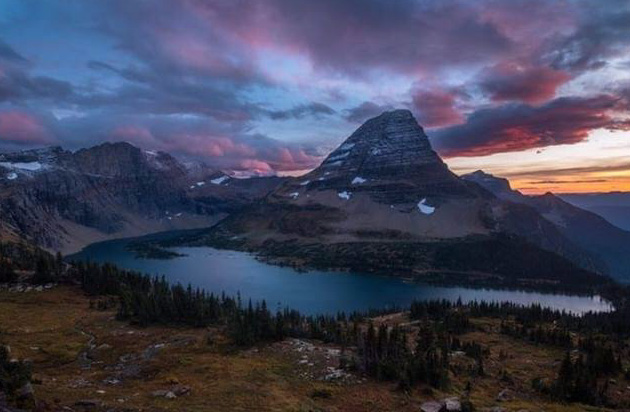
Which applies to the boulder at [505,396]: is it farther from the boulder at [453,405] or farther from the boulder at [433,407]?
the boulder at [433,407]

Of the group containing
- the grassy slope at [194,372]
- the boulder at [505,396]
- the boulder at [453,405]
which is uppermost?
the boulder at [453,405]

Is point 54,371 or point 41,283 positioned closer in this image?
point 54,371

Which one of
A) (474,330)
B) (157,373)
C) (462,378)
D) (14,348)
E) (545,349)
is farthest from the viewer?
(474,330)

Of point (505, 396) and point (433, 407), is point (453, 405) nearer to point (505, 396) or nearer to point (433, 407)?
point (433, 407)

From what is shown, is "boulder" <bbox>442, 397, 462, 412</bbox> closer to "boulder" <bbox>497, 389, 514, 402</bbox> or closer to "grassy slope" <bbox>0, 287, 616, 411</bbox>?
"grassy slope" <bbox>0, 287, 616, 411</bbox>

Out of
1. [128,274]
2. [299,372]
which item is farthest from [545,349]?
[128,274]

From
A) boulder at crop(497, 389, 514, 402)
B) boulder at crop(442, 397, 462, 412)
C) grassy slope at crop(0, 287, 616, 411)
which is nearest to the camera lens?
boulder at crop(442, 397, 462, 412)

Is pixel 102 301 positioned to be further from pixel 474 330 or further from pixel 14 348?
pixel 474 330

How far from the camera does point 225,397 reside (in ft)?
199

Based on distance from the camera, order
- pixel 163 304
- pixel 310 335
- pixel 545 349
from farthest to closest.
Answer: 1. pixel 545 349
2. pixel 163 304
3. pixel 310 335

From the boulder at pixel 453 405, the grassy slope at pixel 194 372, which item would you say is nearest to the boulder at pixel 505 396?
the grassy slope at pixel 194 372

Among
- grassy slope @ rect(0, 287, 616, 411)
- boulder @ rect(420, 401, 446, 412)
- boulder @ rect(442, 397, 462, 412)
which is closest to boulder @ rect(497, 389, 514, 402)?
grassy slope @ rect(0, 287, 616, 411)

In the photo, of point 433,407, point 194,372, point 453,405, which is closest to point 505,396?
point 453,405

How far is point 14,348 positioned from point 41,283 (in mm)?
87871
